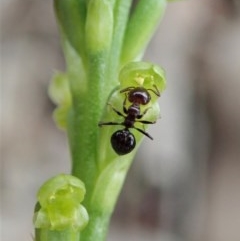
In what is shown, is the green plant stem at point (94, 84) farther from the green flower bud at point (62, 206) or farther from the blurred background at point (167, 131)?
the blurred background at point (167, 131)

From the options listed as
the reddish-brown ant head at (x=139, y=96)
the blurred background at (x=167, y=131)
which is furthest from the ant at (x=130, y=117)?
the blurred background at (x=167, y=131)

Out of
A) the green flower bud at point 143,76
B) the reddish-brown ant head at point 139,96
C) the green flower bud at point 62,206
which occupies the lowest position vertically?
the green flower bud at point 62,206

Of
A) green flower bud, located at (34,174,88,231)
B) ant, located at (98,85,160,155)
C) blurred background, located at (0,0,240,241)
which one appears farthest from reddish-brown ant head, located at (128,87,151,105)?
blurred background, located at (0,0,240,241)

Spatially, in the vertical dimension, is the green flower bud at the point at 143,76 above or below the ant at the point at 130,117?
above

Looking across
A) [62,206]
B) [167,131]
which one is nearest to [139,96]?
[62,206]

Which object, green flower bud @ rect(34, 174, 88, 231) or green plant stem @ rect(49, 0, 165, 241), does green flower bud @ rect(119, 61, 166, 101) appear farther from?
green flower bud @ rect(34, 174, 88, 231)

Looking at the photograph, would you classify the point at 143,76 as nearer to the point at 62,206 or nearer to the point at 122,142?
the point at 122,142

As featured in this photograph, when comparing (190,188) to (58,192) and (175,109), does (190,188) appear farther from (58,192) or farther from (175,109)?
(58,192)
